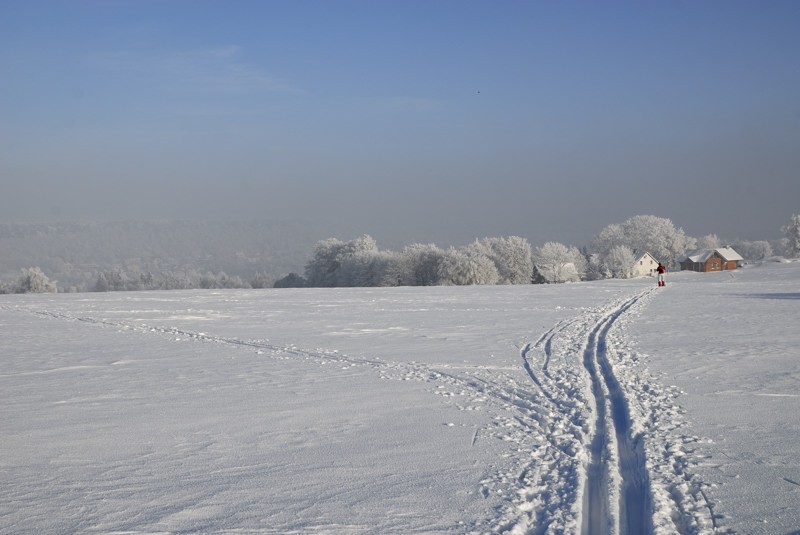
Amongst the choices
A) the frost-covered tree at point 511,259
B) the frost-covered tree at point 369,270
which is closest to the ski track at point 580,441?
the frost-covered tree at point 369,270

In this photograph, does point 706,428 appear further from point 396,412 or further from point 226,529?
point 226,529

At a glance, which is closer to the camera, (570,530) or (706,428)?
(570,530)

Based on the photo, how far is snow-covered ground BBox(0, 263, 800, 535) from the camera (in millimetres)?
5352

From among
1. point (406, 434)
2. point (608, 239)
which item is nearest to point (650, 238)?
point (608, 239)

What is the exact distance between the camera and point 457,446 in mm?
7348

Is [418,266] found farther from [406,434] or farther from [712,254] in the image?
[406,434]

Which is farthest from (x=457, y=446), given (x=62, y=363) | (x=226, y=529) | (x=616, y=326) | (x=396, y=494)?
A: (x=616, y=326)

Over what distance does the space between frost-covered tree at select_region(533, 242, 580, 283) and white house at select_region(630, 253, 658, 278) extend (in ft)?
23.5

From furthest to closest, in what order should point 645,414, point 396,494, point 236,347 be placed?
point 236,347, point 645,414, point 396,494

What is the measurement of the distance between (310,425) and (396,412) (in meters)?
1.23

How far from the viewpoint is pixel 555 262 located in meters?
84.1

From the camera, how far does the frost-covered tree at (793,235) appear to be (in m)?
84.7

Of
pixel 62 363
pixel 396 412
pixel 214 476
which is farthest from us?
pixel 62 363

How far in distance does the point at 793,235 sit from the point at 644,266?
1754cm
